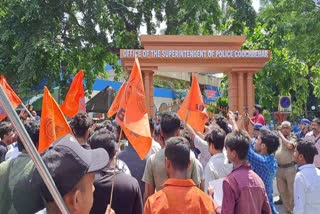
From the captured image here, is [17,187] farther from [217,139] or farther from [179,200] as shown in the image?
[217,139]

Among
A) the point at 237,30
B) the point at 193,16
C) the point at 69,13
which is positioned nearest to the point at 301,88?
the point at 237,30

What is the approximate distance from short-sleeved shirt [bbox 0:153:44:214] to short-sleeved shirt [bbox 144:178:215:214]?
32.1 inches

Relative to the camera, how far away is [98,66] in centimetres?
2047

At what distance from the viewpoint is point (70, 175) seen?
197 cm

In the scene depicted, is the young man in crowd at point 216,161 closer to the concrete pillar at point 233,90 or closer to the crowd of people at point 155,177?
the crowd of people at point 155,177

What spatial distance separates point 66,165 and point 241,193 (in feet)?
6.42

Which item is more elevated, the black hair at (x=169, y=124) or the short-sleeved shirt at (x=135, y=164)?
the black hair at (x=169, y=124)

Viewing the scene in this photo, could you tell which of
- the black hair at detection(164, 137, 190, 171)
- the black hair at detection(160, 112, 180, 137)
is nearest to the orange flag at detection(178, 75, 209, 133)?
the black hair at detection(160, 112, 180, 137)

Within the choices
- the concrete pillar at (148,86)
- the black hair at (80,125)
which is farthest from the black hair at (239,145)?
the concrete pillar at (148,86)

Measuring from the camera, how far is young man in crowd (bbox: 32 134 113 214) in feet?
6.41

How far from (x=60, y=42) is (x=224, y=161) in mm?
14936

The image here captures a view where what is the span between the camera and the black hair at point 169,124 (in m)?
4.62

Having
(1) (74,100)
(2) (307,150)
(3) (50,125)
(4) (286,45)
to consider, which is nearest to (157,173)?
(3) (50,125)

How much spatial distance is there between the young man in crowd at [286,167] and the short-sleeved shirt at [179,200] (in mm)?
5116
